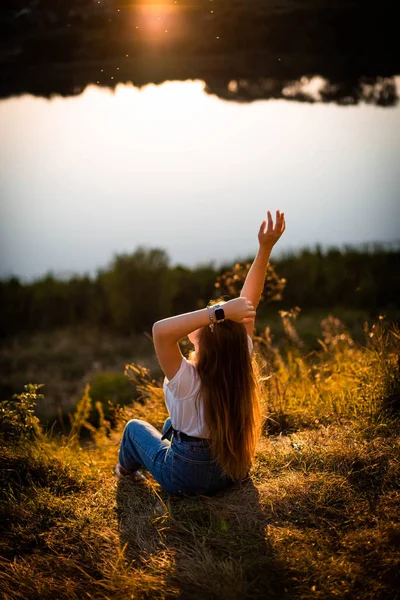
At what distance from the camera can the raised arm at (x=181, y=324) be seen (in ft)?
6.84

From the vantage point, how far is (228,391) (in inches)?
87.7

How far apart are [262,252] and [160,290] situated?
759 cm

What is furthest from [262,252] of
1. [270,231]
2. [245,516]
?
[245,516]

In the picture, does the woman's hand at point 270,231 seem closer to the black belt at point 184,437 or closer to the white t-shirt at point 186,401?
the white t-shirt at point 186,401

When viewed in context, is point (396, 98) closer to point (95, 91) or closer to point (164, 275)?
point (95, 91)

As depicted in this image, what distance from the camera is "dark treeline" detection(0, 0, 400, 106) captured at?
205 inches

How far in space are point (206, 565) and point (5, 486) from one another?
4.43ft

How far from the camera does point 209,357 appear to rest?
7.23 ft

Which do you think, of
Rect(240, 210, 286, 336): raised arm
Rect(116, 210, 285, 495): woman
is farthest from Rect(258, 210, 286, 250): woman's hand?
Rect(116, 210, 285, 495): woman

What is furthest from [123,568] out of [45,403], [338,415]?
[45,403]

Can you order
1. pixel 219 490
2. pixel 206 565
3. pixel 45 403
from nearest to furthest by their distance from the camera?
pixel 206 565, pixel 219 490, pixel 45 403

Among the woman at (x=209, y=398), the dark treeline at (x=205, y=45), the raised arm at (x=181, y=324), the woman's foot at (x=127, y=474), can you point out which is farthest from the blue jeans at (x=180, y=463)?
the dark treeline at (x=205, y=45)

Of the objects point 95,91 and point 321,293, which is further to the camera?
point 321,293

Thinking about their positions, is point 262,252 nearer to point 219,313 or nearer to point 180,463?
point 219,313
